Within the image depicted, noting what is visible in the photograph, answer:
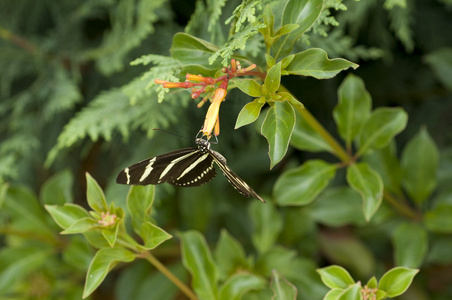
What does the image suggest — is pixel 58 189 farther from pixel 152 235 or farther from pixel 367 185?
pixel 367 185

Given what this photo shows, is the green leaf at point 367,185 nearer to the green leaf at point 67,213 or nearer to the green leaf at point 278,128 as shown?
the green leaf at point 278,128

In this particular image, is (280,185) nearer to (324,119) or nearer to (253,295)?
(253,295)

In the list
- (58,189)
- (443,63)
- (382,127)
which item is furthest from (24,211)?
(443,63)

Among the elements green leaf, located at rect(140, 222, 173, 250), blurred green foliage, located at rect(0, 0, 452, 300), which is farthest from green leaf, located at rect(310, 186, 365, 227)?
green leaf, located at rect(140, 222, 173, 250)

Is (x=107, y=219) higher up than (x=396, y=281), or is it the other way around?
(x=107, y=219)

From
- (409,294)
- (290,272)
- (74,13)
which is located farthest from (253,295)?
(74,13)

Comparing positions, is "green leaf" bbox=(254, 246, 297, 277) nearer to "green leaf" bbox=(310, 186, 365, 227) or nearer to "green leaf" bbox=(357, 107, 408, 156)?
"green leaf" bbox=(310, 186, 365, 227)
